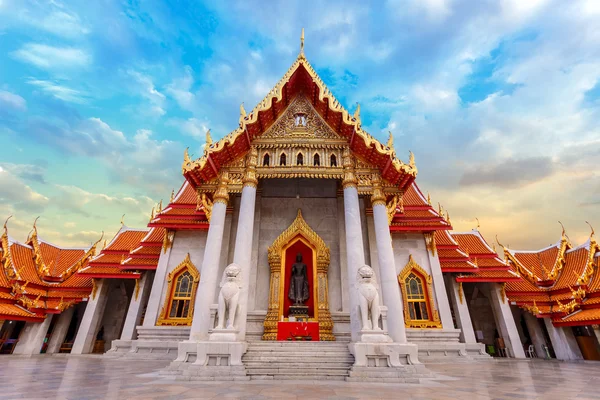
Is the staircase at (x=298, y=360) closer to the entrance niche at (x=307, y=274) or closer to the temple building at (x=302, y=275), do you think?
the temple building at (x=302, y=275)

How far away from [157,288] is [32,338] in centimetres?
755

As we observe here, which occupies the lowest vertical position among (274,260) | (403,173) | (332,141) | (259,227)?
(274,260)

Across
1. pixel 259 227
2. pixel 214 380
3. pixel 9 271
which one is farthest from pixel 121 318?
pixel 214 380

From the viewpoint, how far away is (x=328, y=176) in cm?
984

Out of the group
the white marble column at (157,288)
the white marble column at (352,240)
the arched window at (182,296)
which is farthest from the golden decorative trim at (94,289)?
the white marble column at (352,240)

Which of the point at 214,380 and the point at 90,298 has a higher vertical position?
the point at 90,298

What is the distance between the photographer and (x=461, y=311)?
13.1m

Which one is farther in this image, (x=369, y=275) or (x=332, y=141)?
(x=332, y=141)

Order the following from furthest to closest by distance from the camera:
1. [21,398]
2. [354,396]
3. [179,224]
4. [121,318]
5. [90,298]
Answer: [121,318]
[90,298]
[179,224]
[354,396]
[21,398]

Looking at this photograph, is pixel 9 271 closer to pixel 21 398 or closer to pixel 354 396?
pixel 21 398

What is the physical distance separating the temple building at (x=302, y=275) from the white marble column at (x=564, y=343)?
0.04 meters

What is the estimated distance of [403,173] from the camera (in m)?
9.41

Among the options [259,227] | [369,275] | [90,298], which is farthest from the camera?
[90,298]

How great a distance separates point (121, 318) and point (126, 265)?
20.7 ft
